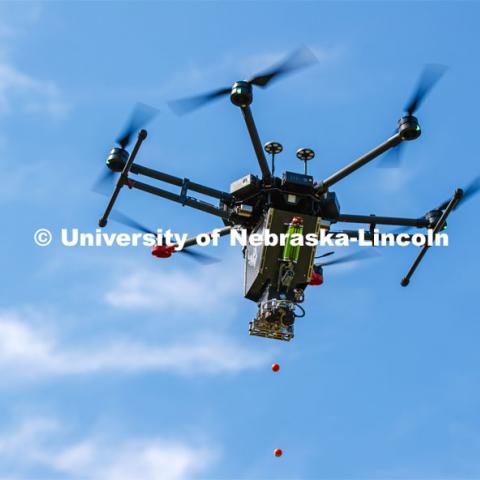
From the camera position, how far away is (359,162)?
92.2 feet

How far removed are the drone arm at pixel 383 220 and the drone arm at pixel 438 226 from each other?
1.05 meters

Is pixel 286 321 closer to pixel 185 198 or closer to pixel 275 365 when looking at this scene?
pixel 275 365

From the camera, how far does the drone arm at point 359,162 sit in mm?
27180

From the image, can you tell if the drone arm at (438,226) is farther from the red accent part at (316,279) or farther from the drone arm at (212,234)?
the drone arm at (212,234)

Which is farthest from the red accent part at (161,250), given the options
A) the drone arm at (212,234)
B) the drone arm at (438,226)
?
the drone arm at (438,226)

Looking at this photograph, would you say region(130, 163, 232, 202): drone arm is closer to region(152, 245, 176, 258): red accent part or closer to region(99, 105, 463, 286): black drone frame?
region(99, 105, 463, 286): black drone frame

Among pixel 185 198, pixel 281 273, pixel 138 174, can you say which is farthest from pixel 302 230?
pixel 138 174

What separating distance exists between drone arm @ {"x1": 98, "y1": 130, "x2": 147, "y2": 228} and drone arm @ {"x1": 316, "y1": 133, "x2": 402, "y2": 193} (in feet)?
21.9

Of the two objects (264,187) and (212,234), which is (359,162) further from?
(212,234)

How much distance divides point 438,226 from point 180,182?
9806mm

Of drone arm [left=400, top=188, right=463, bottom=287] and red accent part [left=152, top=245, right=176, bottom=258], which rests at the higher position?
red accent part [left=152, top=245, right=176, bottom=258]

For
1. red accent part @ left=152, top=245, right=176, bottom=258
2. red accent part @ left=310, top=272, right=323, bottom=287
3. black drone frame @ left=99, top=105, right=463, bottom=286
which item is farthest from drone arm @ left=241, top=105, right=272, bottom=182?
red accent part @ left=152, top=245, right=176, bottom=258

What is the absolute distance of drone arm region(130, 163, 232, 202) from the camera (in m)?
29.4

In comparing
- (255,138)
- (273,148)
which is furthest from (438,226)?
(255,138)
